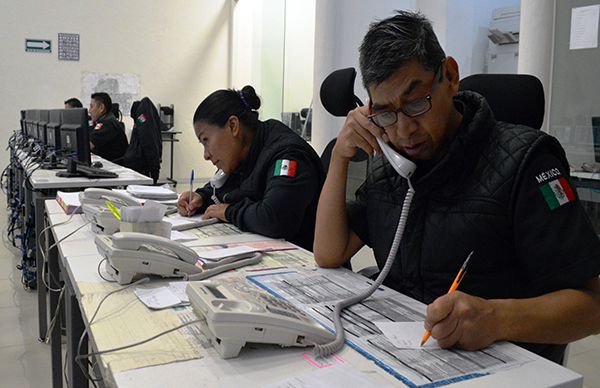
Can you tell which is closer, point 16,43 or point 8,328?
point 8,328

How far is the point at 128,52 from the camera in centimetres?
818

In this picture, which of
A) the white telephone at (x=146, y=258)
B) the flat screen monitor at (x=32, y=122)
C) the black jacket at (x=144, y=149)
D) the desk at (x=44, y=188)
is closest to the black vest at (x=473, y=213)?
the white telephone at (x=146, y=258)

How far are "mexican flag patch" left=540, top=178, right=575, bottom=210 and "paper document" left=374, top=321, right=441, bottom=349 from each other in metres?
0.34

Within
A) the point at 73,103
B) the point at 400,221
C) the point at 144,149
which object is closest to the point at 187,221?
the point at 400,221

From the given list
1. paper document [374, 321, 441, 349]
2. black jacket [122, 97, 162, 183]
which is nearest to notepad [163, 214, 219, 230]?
paper document [374, 321, 441, 349]

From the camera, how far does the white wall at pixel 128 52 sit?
7.60m

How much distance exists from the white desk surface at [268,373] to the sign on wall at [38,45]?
793 centimetres

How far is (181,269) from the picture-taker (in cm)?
128

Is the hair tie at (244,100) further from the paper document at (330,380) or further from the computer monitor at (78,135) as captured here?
the paper document at (330,380)

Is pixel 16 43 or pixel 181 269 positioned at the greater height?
pixel 16 43

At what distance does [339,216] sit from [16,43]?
7.61 m

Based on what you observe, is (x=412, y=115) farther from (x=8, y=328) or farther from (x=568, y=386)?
(x=8, y=328)

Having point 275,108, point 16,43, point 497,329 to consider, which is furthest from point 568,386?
point 16,43

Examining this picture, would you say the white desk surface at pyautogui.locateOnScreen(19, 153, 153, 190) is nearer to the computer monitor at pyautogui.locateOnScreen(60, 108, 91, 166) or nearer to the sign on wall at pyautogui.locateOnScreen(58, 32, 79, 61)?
the computer monitor at pyautogui.locateOnScreen(60, 108, 91, 166)
